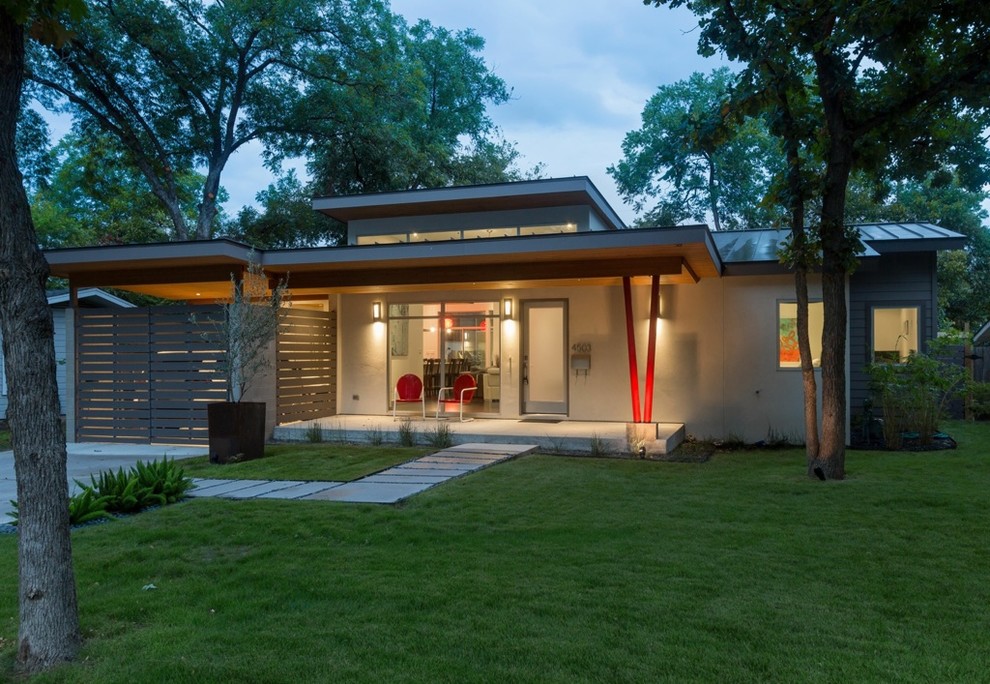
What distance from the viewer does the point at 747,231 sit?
593 inches

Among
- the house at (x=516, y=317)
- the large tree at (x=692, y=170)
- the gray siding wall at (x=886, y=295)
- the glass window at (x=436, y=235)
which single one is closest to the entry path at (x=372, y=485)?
the house at (x=516, y=317)

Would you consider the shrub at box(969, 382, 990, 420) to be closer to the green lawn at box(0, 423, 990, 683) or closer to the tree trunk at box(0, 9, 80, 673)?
the green lawn at box(0, 423, 990, 683)

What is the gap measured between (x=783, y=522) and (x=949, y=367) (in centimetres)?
791

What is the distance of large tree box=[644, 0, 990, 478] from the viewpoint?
765cm

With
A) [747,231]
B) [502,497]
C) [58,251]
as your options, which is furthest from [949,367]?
[58,251]

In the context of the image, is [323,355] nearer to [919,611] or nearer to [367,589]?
[367,589]

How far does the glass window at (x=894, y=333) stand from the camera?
1385cm

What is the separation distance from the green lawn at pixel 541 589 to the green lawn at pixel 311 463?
1620mm

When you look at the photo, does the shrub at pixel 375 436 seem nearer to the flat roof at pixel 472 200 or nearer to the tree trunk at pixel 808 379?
the flat roof at pixel 472 200

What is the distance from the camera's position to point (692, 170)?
33.9m

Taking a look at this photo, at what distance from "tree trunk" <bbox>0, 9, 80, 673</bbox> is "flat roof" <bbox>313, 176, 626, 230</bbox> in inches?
393

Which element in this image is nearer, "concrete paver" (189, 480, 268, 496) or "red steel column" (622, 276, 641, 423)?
"concrete paver" (189, 480, 268, 496)

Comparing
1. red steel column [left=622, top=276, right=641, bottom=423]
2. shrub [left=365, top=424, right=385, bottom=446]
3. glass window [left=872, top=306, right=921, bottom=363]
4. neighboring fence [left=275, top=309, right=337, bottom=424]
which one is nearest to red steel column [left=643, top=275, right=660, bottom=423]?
red steel column [left=622, top=276, right=641, bottom=423]

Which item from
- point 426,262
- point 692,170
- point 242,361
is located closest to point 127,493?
point 242,361
